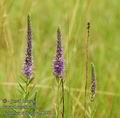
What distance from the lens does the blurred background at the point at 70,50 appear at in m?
3.37

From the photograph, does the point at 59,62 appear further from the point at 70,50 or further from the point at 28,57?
the point at 70,50

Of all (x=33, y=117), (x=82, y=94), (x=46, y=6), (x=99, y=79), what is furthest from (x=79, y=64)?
(x=46, y=6)

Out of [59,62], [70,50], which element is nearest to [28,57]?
[59,62]

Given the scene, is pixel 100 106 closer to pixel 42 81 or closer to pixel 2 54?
pixel 42 81

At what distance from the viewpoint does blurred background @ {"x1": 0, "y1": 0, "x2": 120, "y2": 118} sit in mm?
3367

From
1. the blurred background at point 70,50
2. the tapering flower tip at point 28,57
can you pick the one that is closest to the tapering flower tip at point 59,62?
the tapering flower tip at point 28,57

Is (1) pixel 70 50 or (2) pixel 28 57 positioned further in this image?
(1) pixel 70 50

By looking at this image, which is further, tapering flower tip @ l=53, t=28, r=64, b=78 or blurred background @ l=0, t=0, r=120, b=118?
blurred background @ l=0, t=0, r=120, b=118

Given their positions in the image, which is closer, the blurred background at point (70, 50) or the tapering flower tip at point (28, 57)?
the tapering flower tip at point (28, 57)

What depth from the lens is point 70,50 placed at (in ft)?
12.9

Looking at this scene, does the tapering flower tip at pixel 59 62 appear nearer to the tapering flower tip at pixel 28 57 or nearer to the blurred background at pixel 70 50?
the tapering flower tip at pixel 28 57

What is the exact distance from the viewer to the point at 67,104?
10.1ft

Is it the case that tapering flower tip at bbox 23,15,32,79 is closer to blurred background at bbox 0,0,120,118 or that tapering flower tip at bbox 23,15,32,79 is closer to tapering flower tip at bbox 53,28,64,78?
tapering flower tip at bbox 53,28,64,78

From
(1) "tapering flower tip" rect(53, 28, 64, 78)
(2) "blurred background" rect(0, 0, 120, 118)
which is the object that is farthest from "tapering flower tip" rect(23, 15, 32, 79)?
(2) "blurred background" rect(0, 0, 120, 118)
